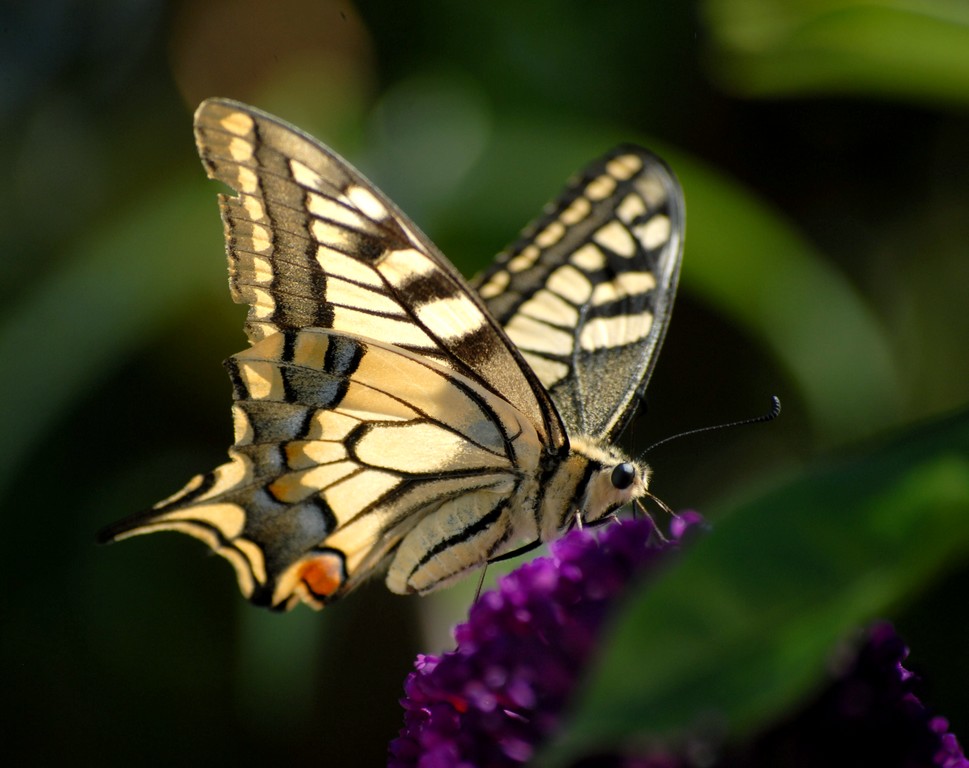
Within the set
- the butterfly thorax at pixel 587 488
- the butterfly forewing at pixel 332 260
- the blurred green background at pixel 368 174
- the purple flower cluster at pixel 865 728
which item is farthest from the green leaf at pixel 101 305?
the purple flower cluster at pixel 865 728

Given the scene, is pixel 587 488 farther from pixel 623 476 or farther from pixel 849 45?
pixel 849 45

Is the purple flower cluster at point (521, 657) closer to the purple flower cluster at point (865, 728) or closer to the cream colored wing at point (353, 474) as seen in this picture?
the purple flower cluster at point (865, 728)

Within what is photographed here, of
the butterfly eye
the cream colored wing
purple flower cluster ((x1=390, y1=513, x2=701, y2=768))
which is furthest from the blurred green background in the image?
purple flower cluster ((x1=390, y1=513, x2=701, y2=768))

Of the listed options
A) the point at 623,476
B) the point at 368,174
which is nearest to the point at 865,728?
the point at 623,476

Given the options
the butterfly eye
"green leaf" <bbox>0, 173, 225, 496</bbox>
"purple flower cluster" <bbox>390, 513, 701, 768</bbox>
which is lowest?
"purple flower cluster" <bbox>390, 513, 701, 768</bbox>

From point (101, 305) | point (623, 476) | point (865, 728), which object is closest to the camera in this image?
point (865, 728)

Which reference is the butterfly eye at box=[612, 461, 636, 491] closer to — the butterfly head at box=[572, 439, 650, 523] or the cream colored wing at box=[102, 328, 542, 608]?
the butterfly head at box=[572, 439, 650, 523]
